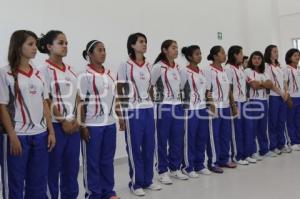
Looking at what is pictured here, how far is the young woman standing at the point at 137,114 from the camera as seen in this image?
10.1 ft

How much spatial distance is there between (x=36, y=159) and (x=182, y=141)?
169 centimetres

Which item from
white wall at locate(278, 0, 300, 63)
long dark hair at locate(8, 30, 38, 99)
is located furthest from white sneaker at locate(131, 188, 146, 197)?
white wall at locate(278, 0, 300, 63)

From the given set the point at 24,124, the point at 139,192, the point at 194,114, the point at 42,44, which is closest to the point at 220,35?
the point at 194,114

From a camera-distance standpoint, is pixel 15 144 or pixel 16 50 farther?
pixel 16 50

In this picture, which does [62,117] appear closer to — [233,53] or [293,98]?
[233,53]

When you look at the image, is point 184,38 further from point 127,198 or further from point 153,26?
point 127,198

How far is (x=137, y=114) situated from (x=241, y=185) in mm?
1152

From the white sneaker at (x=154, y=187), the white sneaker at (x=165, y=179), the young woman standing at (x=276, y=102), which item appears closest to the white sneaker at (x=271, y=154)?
the young woman standing at (x=276, y=102)

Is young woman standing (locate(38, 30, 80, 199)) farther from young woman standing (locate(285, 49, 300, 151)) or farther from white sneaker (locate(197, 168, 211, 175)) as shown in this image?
young woman standing (locate(285, 49, 300, 151))

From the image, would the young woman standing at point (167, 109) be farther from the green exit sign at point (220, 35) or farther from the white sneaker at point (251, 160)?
the green exit sign at point (220, 35)

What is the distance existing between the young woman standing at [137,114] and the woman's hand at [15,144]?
1.12 m

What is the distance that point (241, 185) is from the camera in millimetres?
3258

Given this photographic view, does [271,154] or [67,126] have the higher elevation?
[67,126]

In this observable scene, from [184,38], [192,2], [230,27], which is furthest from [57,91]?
[230,27]
